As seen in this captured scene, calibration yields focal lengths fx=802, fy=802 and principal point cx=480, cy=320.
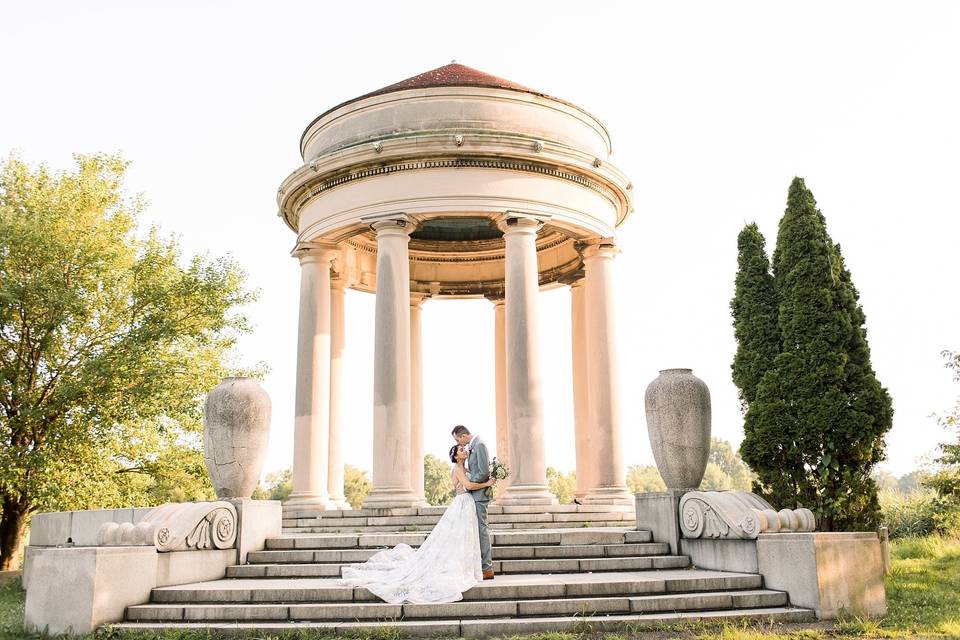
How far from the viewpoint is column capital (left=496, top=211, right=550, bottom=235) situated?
30.1 m

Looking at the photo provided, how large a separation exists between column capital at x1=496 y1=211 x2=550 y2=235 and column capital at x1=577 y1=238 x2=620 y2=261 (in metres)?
3.85

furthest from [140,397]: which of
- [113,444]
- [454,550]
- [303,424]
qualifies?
[454,550]

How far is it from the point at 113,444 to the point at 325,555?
67.9 ft

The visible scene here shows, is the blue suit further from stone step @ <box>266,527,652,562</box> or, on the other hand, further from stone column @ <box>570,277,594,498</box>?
stone column @ <box>570,277,594,498</box>

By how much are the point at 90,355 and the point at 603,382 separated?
22923 millimetres

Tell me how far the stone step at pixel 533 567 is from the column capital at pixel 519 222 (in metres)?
14.6

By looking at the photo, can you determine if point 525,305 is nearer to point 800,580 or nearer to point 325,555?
point 325,555

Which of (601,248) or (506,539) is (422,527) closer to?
(506,539)

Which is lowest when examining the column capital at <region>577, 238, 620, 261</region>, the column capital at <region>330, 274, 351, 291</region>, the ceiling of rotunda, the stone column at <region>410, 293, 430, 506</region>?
the stone column at <region>410, 293, 430, 506</region>

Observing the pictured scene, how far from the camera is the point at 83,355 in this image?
1417 inches

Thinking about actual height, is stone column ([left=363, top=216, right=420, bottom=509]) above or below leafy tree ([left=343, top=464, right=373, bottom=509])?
above

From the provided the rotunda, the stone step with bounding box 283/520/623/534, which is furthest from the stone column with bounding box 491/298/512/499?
the stone step with bounding box 283/520/623/534

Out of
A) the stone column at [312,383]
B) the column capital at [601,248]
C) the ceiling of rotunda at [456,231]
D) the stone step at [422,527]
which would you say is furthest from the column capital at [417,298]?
the stone step at [422,527]

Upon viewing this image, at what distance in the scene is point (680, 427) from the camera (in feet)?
65.0
